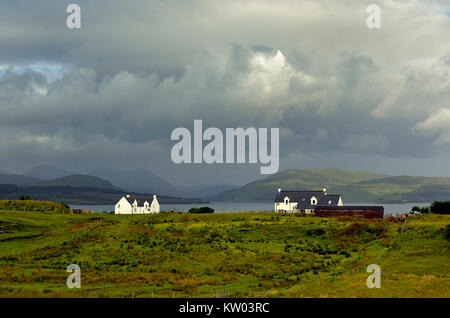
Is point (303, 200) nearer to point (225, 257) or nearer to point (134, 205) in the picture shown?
point (134, 205)

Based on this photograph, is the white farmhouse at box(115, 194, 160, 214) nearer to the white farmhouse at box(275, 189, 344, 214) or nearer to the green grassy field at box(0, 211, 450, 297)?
the white farmhouse at box(275, 189, 344, 214)

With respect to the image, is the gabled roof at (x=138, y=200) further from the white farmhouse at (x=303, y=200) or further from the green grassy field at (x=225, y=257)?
the green grassy field at (x=225, y=257)

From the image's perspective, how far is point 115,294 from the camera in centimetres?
4581

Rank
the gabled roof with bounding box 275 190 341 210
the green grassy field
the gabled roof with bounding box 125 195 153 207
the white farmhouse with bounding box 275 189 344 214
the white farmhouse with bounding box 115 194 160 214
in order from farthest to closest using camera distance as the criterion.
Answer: the gabled roof with bounding box 125 195 153 207 → the white farmhouse with bounding box 115 194 160 214 → the white farmhouse with bounding box 275 189 344 214 → the gabled roof with bounding box 275 190 341 210 → the green grassy field

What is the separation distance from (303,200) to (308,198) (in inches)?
65.8

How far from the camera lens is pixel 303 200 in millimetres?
149000

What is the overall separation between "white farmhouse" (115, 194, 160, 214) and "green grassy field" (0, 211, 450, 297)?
52.3m

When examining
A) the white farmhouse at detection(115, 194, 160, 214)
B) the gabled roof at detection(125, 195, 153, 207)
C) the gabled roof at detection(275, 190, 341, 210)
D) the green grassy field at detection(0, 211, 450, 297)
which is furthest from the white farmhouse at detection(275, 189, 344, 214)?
the gabled roof at detection(125, 195, 153, 207)

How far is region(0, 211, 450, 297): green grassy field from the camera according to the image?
48.2m

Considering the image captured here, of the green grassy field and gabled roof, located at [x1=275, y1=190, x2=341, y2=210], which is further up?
gabled roof, located at [x1=275, y1=190, x2=341, y2=210]

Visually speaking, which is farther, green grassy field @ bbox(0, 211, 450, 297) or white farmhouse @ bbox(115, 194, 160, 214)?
white farmhouse @ bbox(115, 194, 160, 214)

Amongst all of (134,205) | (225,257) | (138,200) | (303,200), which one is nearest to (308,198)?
(303,200)
